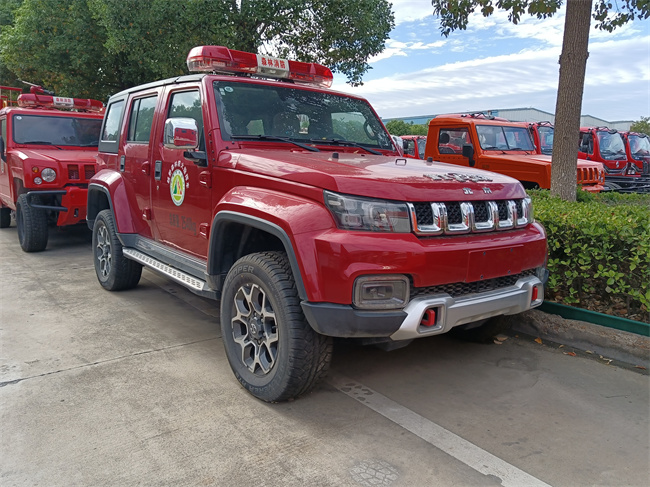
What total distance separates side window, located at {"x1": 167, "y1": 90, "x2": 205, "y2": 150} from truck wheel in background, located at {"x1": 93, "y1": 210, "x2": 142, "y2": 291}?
1.50 metres

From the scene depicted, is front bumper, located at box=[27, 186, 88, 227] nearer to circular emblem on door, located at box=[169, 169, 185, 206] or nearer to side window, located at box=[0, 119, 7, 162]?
side window, located at box=[0, 119, 7, 162]

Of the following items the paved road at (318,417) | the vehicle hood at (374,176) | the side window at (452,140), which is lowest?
the paved road at (318,417)

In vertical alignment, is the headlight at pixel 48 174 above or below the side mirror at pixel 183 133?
below

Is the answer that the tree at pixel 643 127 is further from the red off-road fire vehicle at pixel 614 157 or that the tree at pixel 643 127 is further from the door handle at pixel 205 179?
the door handle at pixel 205 179

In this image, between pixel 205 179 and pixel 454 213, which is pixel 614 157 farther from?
pixel 205 179

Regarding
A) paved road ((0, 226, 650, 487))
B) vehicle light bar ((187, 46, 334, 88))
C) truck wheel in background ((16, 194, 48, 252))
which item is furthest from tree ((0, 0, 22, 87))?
paved road ((0, 226, 650, 487))

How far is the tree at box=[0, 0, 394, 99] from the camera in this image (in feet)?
29.3

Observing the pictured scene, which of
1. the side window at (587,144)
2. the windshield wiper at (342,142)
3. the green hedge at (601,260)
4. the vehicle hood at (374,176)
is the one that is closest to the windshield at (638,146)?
the side window at (587,144)

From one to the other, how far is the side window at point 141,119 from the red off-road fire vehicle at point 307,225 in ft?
0.34

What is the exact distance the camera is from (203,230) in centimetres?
388

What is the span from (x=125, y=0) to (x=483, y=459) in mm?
9429

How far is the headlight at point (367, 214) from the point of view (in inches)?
109

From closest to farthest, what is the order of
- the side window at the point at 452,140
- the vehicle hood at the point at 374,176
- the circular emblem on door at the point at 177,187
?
the vehicle hood at the point at 374,176 → the circular emblem on door at the point at 177,187 → the side window at the point at 452,140

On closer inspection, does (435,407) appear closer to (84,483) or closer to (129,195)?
(84,483)
